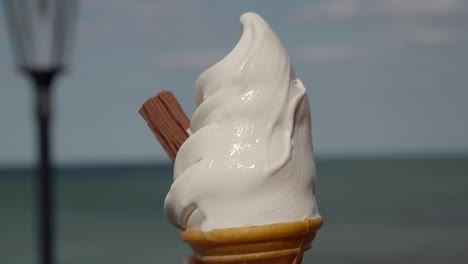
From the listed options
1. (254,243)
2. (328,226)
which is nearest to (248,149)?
(254,243)

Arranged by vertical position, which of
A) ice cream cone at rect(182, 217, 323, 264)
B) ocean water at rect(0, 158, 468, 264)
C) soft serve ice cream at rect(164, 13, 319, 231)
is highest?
soft serve ice cream at rect(164, 13, 319, 231)

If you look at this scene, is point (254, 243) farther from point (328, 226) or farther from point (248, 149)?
point (328, 226)

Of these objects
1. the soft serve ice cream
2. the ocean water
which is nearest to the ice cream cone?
the soft serve ice cream

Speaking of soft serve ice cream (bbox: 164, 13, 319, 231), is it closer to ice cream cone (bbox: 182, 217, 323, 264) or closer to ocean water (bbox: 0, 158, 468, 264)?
ice cream cone (bbox: 182, 217, 323, 264)

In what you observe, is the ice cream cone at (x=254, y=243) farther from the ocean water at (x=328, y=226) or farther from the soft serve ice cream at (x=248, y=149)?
the ocean water at (x=328, y=226)

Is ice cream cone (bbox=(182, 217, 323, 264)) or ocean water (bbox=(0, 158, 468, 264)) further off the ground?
ice cream cone (bbox=(182, 217, 323, 264))

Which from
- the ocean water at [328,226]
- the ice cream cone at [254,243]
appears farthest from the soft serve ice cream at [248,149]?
the ocean water at [328,226]

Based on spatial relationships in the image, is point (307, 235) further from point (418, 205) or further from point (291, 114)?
point (418, 205)
